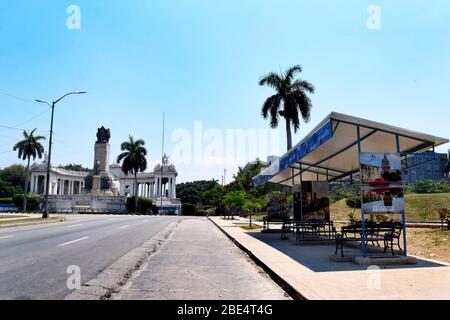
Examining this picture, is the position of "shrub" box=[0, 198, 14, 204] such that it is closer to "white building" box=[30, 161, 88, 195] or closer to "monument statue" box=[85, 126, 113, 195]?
"white building" box=[30, 161, 88, 195]

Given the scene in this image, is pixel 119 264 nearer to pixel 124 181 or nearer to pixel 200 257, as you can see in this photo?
pixel 200 257

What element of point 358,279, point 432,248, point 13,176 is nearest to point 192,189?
point 13,176

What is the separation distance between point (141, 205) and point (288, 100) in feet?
165

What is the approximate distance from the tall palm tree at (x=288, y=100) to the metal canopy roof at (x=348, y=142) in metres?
20.0

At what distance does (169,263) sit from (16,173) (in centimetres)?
13353

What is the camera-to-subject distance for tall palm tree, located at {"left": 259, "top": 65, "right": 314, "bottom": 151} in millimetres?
37281

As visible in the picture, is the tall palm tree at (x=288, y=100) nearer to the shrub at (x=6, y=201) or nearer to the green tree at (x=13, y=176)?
the shrub at (x=6, y=201)

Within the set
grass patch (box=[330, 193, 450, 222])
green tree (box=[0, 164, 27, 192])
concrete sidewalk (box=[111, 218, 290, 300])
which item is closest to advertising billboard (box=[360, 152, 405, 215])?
concrete sidewalk (box=[111, 218, 290, 300])

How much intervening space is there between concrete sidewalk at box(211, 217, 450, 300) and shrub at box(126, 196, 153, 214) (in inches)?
2742

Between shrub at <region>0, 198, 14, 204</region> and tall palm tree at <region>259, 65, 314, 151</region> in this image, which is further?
shrub at <region>0, 198, 14, 204</region>

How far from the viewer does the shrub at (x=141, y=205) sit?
76713 mm

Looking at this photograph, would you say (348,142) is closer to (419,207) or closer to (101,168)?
(419,207)
